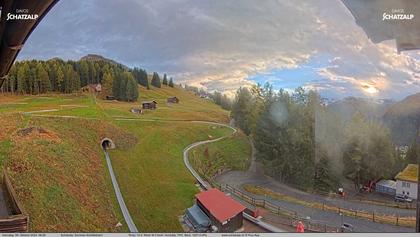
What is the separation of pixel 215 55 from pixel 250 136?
0.45 metres

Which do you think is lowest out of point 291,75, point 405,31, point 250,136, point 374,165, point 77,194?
point 77,194

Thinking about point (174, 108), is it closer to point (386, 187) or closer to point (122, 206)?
point (122, 206)

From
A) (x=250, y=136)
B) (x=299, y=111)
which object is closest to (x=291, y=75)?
(x=299, y=111)

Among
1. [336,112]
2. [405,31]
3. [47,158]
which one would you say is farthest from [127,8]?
[405,31]

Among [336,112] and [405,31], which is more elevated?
[405,31]

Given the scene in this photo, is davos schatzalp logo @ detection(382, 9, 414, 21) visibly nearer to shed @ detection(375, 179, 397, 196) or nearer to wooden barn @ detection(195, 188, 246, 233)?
shed @ detection(375, 179, 397, 196)

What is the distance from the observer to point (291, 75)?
2119mm

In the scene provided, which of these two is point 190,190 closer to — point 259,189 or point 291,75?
point 259,189

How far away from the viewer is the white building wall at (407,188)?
2057 mm

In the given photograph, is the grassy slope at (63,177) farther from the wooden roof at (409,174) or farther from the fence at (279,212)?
the wooden roof at (409,174)

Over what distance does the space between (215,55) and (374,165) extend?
0.95 meters

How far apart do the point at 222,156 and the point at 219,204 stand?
24cm

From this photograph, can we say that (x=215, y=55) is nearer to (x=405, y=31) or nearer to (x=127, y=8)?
(x=127, y=8)

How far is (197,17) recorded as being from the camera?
7.13 feet
